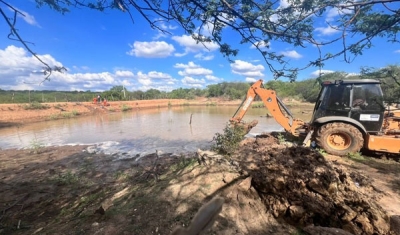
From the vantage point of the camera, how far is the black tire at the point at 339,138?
6.47 m

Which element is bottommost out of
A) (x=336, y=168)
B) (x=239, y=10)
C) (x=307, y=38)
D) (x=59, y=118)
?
(x=59, y=118)

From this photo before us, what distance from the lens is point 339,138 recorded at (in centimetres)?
680

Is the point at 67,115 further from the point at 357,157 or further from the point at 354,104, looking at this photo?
the point at 357,157

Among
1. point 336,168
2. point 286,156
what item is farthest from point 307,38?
point 336,168

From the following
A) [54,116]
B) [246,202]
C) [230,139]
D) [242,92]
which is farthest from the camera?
[242,92]

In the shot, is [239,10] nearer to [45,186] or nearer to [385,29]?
[385,29]

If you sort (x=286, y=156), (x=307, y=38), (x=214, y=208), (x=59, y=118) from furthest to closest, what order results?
(x=59, y=118) → (x=286, y=156) → (x=307, y=38) → (x=214, y=208)

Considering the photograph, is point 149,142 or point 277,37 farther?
point 149,142

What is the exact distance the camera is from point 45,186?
5848 mm

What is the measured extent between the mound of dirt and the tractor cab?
134 inches

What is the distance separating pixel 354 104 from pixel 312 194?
4.64 m

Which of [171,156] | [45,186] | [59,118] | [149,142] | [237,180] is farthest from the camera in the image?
[59,118]

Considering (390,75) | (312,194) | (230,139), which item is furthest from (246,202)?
(230,139)

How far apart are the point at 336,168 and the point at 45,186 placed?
6.61 metres
